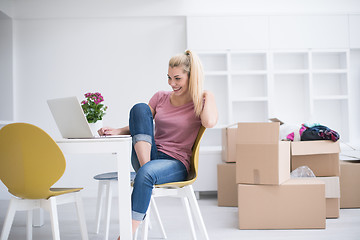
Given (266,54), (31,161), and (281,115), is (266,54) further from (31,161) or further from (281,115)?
(31,161)

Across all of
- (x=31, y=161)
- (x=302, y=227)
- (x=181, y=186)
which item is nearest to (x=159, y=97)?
(x=181, y=186)

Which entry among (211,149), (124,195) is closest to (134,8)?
(211,149)

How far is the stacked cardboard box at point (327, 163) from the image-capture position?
9.31ft

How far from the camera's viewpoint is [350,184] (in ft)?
10.3

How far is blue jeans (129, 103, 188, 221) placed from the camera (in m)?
1.70

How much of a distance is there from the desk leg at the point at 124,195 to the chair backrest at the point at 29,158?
0.27 metres

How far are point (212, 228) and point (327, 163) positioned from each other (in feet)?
3.47

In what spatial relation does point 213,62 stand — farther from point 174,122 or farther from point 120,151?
point 120,151

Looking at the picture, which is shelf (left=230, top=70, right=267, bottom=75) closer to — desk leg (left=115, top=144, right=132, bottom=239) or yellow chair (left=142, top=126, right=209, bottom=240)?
yellow chair (left=142, top=126, right=209, bottom=240)

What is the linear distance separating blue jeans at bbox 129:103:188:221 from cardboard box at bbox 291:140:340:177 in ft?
3.98

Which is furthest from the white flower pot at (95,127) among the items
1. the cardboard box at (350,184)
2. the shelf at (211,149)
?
the cardboard box at (350,184)

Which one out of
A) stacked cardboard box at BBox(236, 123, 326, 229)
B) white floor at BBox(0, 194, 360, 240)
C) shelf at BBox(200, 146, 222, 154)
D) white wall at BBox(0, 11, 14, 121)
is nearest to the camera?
white floor at BBox(0, 194, 360, 240)

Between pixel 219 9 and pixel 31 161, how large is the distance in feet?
10.3

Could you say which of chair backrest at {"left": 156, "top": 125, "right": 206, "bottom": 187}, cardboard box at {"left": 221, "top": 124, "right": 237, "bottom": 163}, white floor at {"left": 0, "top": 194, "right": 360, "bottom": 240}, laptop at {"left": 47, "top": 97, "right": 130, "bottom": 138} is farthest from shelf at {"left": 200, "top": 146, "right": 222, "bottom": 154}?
laptop at {"left": 47, "top": 97, "right": 130, "bottom": 138}
